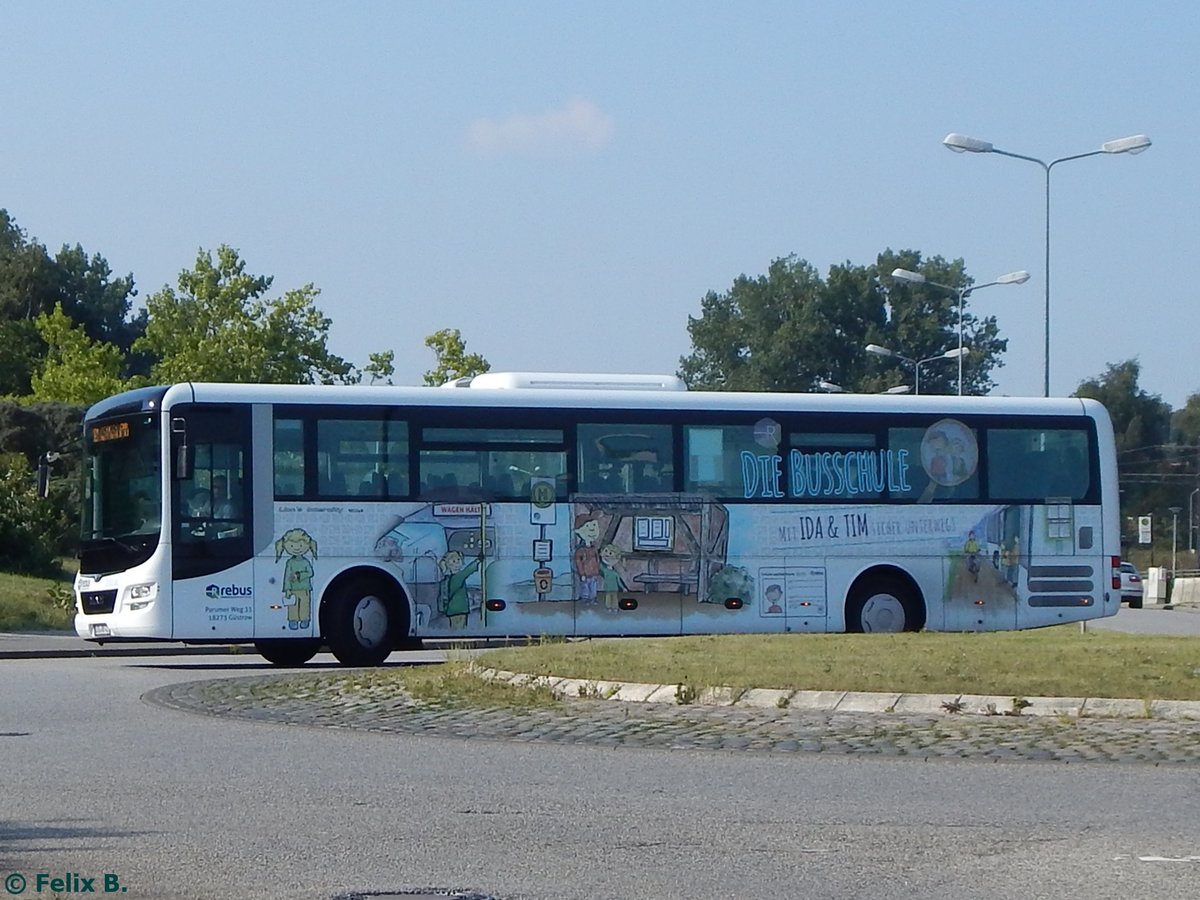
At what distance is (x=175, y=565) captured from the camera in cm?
2172

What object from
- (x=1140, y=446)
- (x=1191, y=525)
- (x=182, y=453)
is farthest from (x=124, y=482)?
(x=1140, y=446)

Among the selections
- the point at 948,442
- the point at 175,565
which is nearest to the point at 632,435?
the point at 948,442

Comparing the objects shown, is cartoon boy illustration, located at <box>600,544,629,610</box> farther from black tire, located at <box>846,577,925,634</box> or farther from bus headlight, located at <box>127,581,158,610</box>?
bus headlight, located at <box>127,581,158,610</box>

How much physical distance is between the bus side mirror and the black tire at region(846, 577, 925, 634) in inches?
335

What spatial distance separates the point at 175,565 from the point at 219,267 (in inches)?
1852

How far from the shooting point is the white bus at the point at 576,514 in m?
22.1

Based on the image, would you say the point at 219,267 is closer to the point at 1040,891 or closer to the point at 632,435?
the point at 632,435

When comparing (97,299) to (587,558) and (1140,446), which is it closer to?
(1140,446)

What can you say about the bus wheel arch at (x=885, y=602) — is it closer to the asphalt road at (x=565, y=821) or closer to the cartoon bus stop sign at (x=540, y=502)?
the cartoon bus stop sign at (x=540, y=502)

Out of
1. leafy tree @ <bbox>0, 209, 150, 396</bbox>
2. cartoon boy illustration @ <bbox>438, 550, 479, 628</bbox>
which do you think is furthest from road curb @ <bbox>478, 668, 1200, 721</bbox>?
leafy tree @ <bbox>0, 209, 150, 396</bbox>

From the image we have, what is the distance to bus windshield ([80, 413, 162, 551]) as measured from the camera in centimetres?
2203

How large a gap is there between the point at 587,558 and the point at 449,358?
4308cm

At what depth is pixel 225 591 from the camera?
71.6ft

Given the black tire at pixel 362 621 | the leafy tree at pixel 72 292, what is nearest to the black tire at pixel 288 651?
the black tire at pixel 362 621
